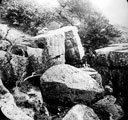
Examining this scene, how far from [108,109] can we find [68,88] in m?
2.56

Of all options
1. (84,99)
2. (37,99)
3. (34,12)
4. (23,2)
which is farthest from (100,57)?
(23,2)

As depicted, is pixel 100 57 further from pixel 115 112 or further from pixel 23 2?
pixel 23 2

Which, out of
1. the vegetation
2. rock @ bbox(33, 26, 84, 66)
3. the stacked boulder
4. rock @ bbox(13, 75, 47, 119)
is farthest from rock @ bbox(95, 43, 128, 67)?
rock @ bbox(13, 75, 47, 119)

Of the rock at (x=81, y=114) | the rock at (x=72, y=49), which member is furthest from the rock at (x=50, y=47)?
the rock at (x=81, y=114)

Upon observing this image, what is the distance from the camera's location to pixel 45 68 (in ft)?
37.9

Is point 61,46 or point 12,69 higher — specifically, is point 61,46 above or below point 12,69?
above

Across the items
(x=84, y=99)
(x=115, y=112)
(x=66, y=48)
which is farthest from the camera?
(x=66, y=48)

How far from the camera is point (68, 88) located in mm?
9664

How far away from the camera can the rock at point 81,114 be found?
9008 mm

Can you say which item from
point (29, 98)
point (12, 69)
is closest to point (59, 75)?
point (29, 98)

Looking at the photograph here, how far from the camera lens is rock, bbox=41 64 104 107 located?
969cm

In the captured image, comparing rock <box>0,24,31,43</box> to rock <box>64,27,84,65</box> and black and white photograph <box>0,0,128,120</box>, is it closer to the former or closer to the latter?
black and white photograph <box>0,0,128,120</box>

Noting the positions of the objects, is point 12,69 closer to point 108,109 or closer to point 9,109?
point 9,109

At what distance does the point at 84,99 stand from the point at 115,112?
2.01m
